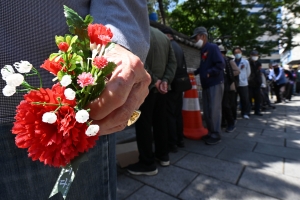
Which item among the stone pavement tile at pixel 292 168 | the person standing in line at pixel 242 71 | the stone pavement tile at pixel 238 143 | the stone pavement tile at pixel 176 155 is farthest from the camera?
the person standing in line at pixel 242 71

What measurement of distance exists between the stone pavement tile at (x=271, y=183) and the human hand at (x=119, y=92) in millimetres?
2229

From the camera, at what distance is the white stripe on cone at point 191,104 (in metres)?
4.14

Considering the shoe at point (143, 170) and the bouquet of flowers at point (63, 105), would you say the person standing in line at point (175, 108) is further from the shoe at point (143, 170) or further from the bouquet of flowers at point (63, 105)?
the bouquet of flowers at point (63, 105)

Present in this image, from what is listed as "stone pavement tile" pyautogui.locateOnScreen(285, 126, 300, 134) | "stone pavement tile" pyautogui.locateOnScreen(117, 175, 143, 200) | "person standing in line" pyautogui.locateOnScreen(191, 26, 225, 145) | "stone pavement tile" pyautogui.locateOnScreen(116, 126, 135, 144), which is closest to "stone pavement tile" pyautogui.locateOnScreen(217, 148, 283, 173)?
"person standing in line" pyautogui.locateOnScreen(191, 26, 225, 145)

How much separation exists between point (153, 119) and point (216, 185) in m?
1.09

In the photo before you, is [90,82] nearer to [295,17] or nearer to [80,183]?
[80,183]

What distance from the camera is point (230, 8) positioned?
10430mm

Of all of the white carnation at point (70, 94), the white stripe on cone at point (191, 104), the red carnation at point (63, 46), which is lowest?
the white stripe on cone at point (191, 104)

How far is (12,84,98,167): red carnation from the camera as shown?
42cm

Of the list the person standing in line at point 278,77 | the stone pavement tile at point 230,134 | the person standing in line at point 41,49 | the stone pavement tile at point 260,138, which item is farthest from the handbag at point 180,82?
the person standing in line at point 278,77

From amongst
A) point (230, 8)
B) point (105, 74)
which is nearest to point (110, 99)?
point (105, 74)

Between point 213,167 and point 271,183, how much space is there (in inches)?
26.6

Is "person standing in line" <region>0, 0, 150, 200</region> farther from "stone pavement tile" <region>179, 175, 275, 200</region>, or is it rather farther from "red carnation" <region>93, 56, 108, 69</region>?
"stone pavement tile" <region>179, 175, 275, 200</region>

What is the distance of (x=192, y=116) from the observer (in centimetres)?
411
